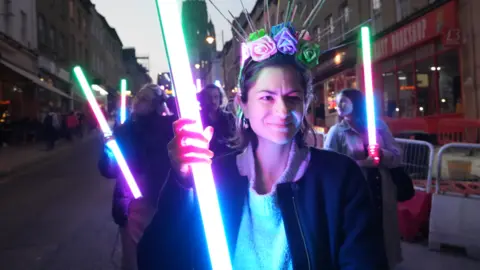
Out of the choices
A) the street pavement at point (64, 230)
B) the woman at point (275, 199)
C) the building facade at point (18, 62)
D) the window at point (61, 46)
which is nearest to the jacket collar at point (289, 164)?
the woman at point (275, 199)

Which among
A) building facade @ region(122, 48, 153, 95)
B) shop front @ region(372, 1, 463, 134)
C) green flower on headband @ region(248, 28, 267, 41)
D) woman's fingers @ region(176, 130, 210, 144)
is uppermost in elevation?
building facade @ region(122, 48, 153, 95)

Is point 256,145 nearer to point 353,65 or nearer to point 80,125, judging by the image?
point 353,65

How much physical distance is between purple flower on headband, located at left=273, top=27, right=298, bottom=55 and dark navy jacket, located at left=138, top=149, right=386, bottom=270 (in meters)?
0.41

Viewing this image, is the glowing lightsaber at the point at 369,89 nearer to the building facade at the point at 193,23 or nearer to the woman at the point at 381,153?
the woman at the point at 381,153

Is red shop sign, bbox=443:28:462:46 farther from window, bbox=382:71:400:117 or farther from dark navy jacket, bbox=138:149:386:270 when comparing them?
dark navy jacket, bbox=138:149:386:270

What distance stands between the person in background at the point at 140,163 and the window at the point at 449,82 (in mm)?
11902

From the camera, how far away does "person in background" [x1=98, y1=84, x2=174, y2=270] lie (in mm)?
3564

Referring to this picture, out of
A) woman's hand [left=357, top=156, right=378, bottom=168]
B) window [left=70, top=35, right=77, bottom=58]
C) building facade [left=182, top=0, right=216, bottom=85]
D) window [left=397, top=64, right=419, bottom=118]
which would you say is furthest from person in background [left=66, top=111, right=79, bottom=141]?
woman's hand [left=357, top=156, right=378, bottom=168]

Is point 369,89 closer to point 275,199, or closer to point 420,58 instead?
point 275,199

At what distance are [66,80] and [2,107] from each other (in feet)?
49.1

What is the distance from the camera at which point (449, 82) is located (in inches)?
558

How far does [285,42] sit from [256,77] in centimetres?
18

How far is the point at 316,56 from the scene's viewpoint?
6.06 ft

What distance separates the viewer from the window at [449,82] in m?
13.7
